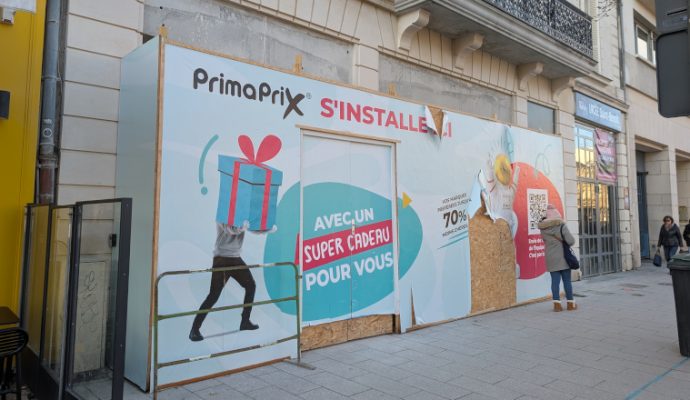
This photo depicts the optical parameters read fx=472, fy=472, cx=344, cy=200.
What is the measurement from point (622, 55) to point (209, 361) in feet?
54.3

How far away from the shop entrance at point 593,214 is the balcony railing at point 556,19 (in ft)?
8.99

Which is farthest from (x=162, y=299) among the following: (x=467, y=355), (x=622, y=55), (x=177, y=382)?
(x=622, y=55)

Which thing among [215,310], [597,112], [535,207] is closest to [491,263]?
[535,207]

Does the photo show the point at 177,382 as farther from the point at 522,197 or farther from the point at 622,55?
the point at 622,55

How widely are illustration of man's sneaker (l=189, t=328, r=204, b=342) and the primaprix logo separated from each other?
2.46 meters

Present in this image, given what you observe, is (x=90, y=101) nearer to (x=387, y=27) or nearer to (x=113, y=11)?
(x=113, y=11)

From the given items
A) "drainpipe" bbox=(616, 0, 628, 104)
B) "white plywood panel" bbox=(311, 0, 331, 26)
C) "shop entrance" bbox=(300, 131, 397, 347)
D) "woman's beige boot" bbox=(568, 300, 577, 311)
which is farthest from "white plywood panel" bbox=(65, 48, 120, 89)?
"drainpipe" bbox=(616, 0, 628, 104)

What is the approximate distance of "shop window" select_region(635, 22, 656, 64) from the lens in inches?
676

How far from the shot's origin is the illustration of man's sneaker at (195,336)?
468 cm

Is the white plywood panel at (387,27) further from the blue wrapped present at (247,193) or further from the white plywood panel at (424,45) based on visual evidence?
the blue wrapped present at (247,193)

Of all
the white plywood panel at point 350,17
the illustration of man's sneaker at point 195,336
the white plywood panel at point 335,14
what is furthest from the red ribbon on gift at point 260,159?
the white plywood panel at point 350,17

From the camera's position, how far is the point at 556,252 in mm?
8469

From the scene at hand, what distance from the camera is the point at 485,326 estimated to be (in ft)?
23.7

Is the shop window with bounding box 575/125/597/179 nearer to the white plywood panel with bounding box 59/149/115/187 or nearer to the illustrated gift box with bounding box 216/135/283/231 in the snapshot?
the illustrated gift box with bounding box 216/135/283/231
